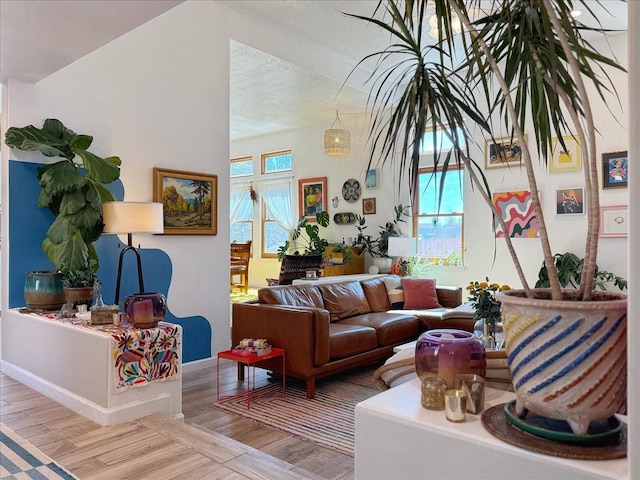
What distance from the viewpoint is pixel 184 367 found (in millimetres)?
4859

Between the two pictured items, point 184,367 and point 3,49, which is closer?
point 3,49

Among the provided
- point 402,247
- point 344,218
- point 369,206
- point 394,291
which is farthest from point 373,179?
point 394,291

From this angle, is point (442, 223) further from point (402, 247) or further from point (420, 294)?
point (420, 294)

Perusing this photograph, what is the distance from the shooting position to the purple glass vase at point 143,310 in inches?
128

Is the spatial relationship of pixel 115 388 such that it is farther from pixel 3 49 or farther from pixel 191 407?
pixel 3 49

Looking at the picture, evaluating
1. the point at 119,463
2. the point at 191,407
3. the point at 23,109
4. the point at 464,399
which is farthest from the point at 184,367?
the point at 464,399

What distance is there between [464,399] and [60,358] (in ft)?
10.5

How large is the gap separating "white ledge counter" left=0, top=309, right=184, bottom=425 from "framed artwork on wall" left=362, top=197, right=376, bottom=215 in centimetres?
536

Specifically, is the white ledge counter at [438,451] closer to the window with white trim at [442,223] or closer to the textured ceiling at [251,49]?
the textured ceiling at [251,49]

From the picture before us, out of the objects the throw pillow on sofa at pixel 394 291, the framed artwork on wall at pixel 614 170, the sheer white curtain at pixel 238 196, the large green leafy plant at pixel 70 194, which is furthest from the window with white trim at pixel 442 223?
the large green leafy plant at pixel 70 194

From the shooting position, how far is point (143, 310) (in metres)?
3.26

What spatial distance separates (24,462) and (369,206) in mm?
6558

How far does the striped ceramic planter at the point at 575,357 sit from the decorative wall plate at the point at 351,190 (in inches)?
297

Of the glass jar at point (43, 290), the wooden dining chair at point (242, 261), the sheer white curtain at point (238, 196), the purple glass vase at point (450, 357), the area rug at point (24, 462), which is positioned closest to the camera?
the purple glass vase at point (450, 357)
